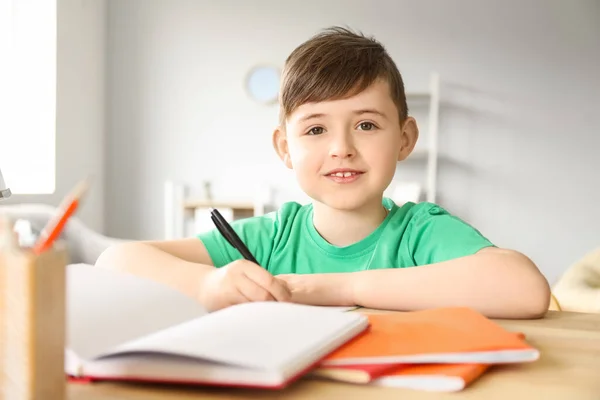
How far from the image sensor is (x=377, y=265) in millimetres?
1146

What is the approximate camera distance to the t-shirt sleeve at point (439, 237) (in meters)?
1.00

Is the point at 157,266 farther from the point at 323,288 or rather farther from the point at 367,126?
the point at 367,126

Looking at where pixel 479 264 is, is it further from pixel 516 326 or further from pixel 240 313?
pixel 240 313

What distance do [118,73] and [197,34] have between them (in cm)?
56

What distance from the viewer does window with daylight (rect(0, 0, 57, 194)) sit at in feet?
11.1

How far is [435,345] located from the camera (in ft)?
1.65

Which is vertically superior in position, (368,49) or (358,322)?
(368,49)

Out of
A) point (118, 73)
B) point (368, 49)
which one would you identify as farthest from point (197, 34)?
point (368, 49)

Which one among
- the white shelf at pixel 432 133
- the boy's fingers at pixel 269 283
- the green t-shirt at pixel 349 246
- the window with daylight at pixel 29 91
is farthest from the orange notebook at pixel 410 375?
the white shelf at pixel 432 133

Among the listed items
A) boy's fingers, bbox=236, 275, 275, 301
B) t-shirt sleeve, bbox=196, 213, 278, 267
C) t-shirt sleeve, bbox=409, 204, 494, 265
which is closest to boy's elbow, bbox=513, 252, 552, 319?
t-shirt sleeve, bbox=409, 204, 494, 265

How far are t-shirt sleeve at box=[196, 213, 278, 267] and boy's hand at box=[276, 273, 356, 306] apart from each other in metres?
0.36

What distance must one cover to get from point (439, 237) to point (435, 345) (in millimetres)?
582

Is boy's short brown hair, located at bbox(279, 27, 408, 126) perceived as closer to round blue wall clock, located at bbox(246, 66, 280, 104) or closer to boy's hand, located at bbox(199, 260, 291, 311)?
boy's hand, located at bbox(199, 260, 291, 311)

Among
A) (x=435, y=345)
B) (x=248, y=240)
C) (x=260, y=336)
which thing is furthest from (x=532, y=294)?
(x=248, y=240)
